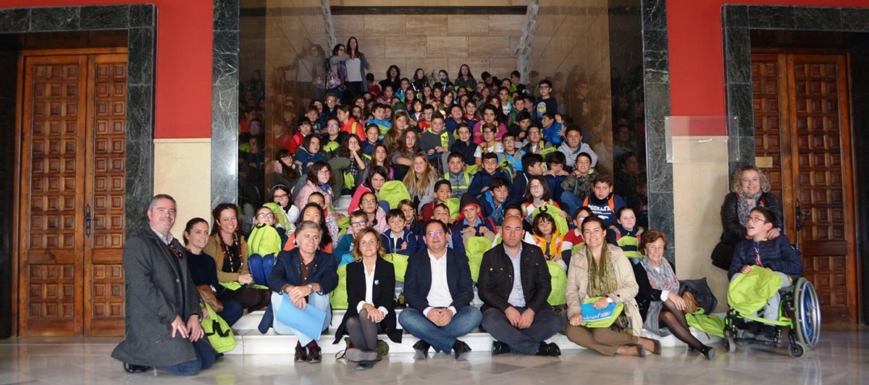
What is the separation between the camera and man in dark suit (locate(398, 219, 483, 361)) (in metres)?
5.84

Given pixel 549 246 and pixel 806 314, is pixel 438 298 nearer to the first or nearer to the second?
pixel 549 246

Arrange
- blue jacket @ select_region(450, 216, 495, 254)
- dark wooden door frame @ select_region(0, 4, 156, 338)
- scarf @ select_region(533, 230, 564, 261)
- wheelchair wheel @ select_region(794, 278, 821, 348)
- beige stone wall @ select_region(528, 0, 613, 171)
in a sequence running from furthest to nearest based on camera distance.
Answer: beige stone wall @ select_region(528, 0, 613, 171) → dark wooden door frame @ select_region(0, 4, 156, 338) → blue jacket @ select_region(450, 216, 495, 254) → scarf @ select_region(533, 230, 564, 261) → wheelchair wheel @ select_region(794, 278, 821, 348)

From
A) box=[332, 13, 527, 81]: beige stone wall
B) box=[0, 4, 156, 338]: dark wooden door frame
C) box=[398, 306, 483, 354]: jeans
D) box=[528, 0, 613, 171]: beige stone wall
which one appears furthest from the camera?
box=[332, 13, 527, 81]: beige stone wall

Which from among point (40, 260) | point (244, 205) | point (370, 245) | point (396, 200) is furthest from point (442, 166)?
point (40, 260)

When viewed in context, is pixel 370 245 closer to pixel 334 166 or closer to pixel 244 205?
pixel 244 205

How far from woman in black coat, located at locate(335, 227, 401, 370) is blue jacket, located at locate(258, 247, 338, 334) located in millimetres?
164

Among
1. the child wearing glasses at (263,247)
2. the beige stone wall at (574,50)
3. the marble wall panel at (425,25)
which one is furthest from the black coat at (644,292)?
the marble wall panel at (425,25)

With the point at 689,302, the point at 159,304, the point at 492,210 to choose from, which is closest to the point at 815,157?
the point at 689,302

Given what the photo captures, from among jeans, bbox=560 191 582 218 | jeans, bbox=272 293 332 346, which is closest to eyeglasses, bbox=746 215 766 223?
jeans, bbox=560 191 582 218

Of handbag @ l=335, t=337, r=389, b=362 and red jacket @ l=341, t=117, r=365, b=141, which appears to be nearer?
handbag @ l=335, t=337, r=389, b=362

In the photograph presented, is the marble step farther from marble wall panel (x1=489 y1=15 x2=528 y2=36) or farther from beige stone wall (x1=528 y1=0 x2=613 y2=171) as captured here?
marble wall panel (x1=489 y1=15 x2=528 y2=36)

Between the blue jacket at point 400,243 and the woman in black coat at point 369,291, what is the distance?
0.75m

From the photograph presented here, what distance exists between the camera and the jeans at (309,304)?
5732mm

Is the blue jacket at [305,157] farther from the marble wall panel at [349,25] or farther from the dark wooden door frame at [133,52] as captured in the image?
the marble wall panel at [349,25]
